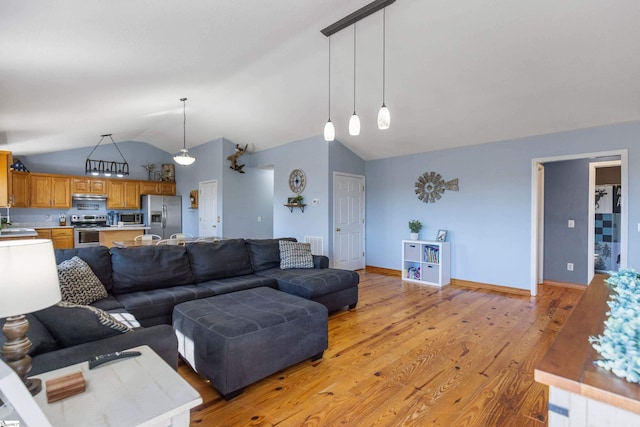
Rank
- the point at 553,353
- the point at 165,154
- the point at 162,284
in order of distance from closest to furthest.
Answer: the point at 553,353, the point at 162,284, the point at 165,154

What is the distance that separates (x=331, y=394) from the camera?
2.12 m

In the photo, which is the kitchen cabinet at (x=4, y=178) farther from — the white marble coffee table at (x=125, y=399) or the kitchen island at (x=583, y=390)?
the kitchen island at (x=583, y=390)

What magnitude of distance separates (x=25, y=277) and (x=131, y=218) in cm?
753

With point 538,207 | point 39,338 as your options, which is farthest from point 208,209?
point 538,207

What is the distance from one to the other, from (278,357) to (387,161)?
4.68 m

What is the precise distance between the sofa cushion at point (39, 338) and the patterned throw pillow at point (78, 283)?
943 mm

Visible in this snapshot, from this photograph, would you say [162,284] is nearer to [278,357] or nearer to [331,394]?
[278,357]

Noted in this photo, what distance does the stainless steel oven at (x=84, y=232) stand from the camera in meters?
6.65

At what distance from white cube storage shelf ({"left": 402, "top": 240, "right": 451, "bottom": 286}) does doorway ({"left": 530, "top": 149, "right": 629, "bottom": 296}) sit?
1186 millimetres

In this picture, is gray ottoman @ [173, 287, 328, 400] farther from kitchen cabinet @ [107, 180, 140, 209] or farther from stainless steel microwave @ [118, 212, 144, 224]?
kitchen cabinet @ [107, 180, 140, 209]

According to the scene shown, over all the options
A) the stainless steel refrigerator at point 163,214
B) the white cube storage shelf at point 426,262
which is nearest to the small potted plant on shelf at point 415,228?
the white cube storage shelf at point 426,262

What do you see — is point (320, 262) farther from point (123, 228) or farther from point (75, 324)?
point (123, 228)

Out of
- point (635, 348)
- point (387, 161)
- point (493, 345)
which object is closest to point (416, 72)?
point (387, 161)

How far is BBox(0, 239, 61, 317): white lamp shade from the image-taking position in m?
1.02
